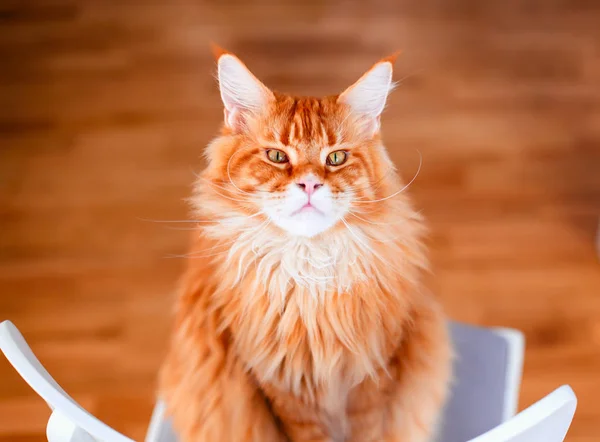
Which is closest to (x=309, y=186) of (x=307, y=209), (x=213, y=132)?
(x=307, y=209)

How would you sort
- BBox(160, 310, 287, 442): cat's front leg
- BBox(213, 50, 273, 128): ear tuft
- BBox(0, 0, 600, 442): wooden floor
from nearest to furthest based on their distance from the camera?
BBox(213, 50, 273, 128): ear tuft < BBox(160, 310, 287, 442): cat's front leg < BBox(0, 0, 600, 442): wooden floor

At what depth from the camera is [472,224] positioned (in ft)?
6.61

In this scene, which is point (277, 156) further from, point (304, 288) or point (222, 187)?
point (304, 288)

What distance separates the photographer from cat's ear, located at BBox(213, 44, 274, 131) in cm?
75

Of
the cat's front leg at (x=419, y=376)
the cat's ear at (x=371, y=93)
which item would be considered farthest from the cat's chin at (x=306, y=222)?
the cat's front leg at (x=419, y=376)

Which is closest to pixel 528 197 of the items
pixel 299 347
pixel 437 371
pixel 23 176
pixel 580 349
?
pixel 580 349

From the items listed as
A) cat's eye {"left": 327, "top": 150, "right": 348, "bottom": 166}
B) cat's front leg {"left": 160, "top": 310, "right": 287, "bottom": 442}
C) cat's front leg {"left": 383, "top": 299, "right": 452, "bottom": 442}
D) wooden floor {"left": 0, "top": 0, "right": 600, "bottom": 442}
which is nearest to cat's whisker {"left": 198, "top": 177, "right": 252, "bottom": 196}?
cat's eye {"left": 327, "top": 150, "right": 348, "bottom": 166}

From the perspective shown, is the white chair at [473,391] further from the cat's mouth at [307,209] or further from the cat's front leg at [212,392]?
the cat's mouth at [307,209]

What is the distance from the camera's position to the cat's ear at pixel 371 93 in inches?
30.0

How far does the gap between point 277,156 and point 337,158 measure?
0.07m

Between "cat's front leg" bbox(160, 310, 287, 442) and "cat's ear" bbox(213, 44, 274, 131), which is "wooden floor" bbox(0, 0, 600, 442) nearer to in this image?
"cat's front leg" bbox(160, 310, 287, 442)

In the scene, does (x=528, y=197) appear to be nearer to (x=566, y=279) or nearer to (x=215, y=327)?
(x=566, y=279)

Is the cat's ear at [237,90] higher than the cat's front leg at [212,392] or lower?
higher

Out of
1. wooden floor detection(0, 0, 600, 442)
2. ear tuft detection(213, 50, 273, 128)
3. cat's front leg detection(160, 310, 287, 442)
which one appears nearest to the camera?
ear tuft detection(213, 50, 273, 128)
